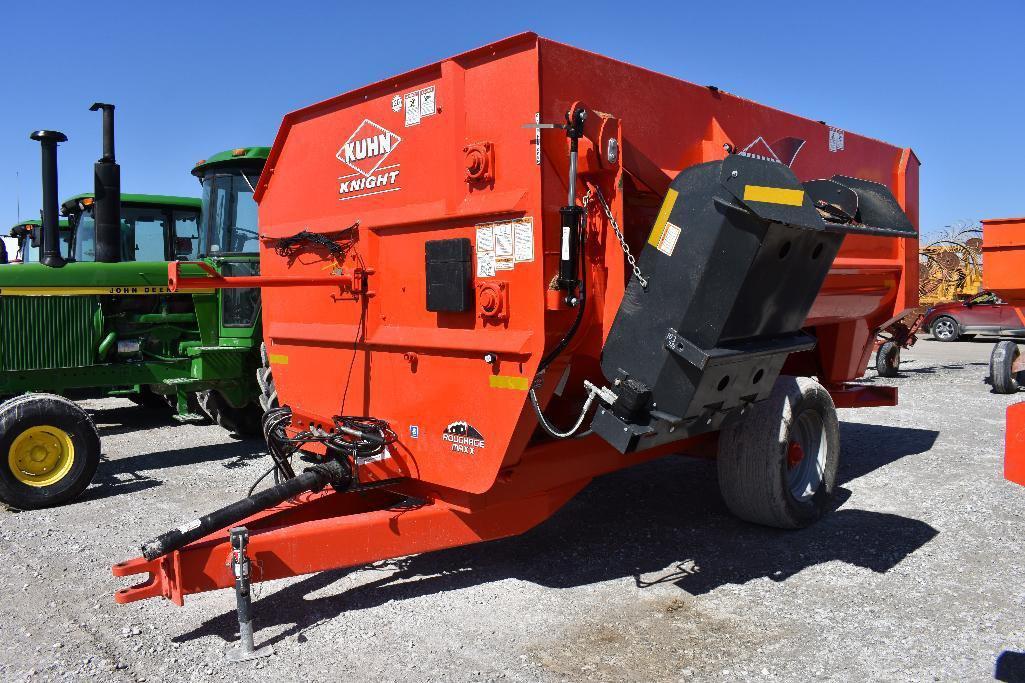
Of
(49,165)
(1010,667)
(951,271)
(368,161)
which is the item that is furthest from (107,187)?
(951,271)

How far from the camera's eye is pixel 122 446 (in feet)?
26.1

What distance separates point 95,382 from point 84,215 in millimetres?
3587

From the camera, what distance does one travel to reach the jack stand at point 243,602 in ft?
11.0

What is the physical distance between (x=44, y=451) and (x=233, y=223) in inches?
110

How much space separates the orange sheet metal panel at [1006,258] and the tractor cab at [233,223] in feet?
19.8

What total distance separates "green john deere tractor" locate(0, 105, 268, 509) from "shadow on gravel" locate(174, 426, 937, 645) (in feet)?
8.97

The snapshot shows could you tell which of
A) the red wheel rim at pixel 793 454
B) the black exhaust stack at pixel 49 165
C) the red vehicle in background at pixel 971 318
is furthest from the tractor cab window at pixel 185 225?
the red vehicle in background at pixel 971 318

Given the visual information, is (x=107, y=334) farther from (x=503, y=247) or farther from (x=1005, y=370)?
(x=1005, y=370)

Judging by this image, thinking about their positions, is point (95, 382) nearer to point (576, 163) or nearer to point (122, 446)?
point (122, 446)

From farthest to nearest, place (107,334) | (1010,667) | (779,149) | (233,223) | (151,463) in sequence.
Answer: (233,223) → (107,334) → (151,463) → (779,149) → (1010,667)

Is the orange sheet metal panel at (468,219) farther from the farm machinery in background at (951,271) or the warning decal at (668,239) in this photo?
the farm machinery in background at (951,271)

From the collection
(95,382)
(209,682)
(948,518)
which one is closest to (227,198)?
(95,382)

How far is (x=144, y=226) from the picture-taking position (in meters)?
9.87

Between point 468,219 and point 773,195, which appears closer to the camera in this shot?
point 773,195
